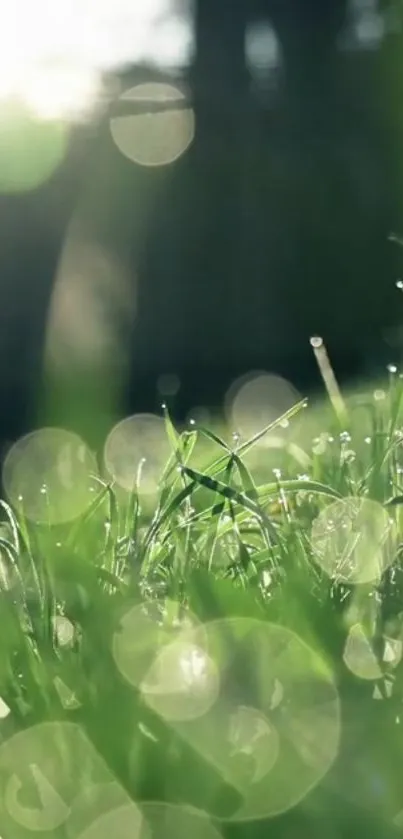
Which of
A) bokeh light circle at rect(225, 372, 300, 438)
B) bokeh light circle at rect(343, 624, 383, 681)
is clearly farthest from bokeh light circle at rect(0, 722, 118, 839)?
bokeh light circle at rect(225, 372, 300, 438)

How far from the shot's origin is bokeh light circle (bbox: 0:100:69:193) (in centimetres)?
635

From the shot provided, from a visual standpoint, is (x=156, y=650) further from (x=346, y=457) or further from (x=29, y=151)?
(x=29, y=151)

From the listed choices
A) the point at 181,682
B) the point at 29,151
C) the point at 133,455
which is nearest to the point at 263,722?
the point at 181,682

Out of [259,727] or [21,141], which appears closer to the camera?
[259,727]

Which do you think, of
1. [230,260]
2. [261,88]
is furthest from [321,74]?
[230,260]

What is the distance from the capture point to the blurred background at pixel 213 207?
5895mm

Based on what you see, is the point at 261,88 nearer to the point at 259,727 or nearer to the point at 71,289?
the point at 71,289

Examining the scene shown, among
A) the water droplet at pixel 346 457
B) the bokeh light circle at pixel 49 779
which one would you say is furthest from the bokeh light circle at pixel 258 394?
the bokeh light circle at pixel 49 779

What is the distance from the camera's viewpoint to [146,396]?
549 cm

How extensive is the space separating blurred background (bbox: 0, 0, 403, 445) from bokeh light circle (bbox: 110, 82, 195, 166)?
0.01 m

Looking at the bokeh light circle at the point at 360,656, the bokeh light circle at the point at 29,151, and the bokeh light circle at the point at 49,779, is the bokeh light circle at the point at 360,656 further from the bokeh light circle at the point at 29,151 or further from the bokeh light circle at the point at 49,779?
the bokeh light circle at the point at 29,151

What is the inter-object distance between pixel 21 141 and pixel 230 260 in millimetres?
1410

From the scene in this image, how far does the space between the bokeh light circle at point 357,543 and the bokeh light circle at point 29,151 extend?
5400 mm

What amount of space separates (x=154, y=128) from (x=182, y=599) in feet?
18.3
